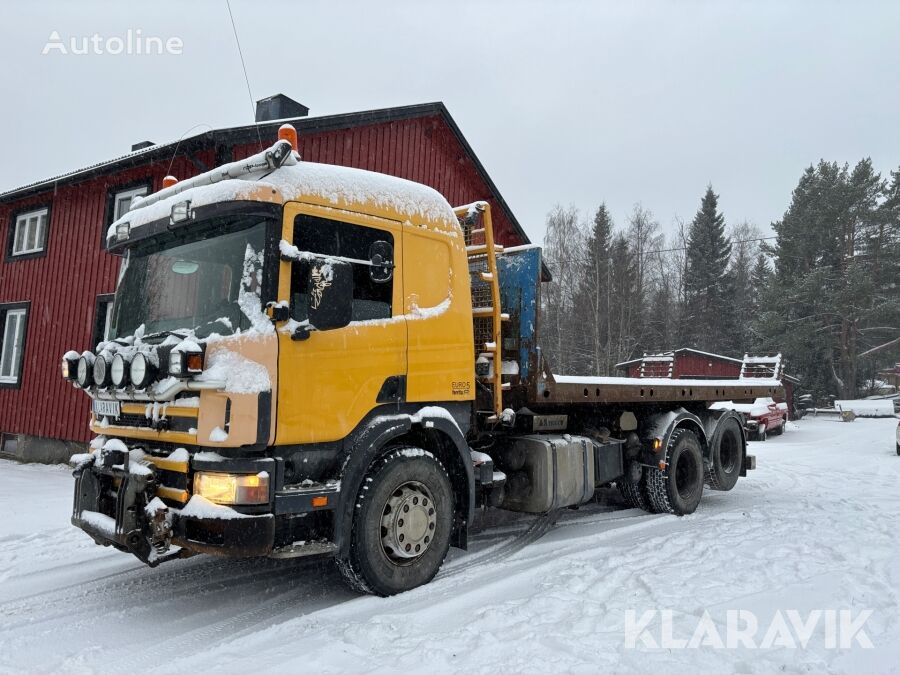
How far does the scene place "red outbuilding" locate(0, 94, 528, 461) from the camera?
1238 centimetres

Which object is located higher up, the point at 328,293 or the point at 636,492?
the point at 328,293

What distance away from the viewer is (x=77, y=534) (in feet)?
20.5

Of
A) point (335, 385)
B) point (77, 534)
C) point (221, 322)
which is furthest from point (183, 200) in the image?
point (77, 534)

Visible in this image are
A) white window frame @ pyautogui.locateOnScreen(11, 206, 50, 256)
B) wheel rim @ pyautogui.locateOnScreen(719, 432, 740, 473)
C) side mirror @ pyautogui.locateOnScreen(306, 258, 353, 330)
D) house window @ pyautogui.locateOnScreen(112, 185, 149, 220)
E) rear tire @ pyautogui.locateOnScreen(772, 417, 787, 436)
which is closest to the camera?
side mirror @ pyautogui.locateOnScreen(306, 258, 353, 330)

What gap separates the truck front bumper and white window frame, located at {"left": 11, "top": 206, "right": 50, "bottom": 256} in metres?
13.2

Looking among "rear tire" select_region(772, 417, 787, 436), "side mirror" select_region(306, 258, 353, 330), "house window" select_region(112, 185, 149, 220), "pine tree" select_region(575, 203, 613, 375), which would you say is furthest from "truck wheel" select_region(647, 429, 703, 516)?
"pine tree" select_region(575, 203, 613, 375)

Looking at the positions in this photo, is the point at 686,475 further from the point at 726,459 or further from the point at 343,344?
the point at 343,344

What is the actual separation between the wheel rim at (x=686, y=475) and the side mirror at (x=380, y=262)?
4931mm

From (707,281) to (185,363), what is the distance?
48810 millimetres

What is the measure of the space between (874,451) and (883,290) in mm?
27384

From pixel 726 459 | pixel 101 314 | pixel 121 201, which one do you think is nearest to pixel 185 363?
pixel 726 459

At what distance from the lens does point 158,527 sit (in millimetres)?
3742

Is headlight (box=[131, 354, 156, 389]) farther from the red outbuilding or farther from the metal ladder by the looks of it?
the red outbuilding

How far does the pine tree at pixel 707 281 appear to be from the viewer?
46750 mm
